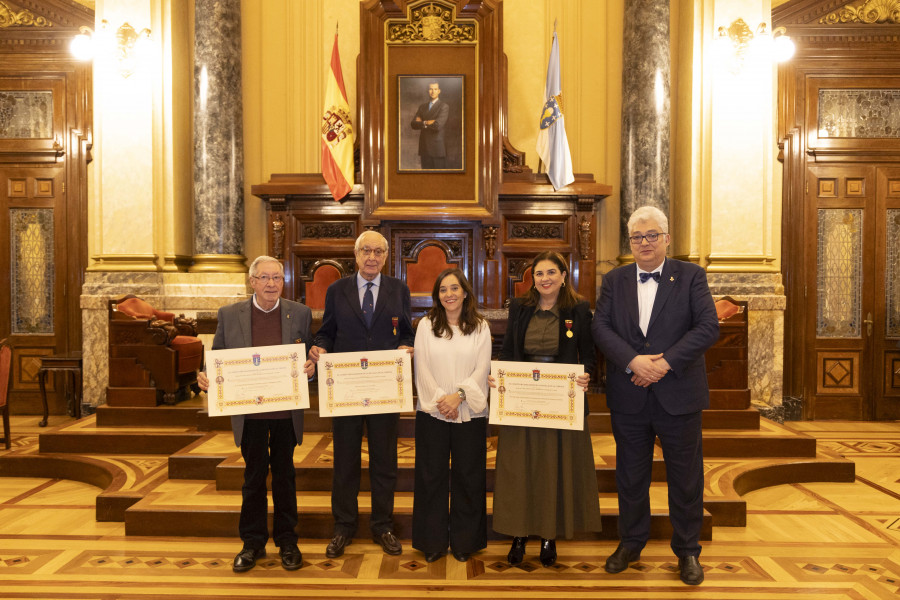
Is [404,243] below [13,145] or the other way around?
below

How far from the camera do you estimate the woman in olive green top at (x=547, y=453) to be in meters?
3.28

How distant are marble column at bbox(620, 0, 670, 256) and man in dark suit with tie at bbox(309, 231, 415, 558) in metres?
4.53

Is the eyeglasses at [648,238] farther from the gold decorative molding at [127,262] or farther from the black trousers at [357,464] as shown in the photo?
the gold decorative molding at [127,262]

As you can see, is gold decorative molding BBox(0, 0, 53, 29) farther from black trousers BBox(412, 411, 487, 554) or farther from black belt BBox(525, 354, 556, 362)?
black belt BBox(525, 354, 556, 362)

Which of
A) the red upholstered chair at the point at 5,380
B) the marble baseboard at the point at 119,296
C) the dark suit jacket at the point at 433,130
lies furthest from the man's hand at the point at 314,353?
the dark suit jacket at the point at 433,130

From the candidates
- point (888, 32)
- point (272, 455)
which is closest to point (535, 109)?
point (888, 32)

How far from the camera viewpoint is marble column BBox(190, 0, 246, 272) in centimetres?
726

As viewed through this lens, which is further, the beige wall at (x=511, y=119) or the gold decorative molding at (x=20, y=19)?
the gold decorative molding at (x=20, y=19)

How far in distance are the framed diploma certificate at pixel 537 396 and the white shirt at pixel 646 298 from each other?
40 cm

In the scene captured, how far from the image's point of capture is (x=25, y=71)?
25.2ft

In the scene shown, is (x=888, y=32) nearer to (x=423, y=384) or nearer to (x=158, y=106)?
(x=423, y=384)

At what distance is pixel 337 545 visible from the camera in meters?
3.53

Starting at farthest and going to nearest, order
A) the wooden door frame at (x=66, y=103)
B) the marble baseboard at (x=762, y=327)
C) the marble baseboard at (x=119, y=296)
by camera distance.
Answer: the wooden door frame at (x=66, y=103), the marble baseboard at (x=119, y=296), the marble baseboard at (x=762, y=327)

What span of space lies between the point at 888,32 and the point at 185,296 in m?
7.93
